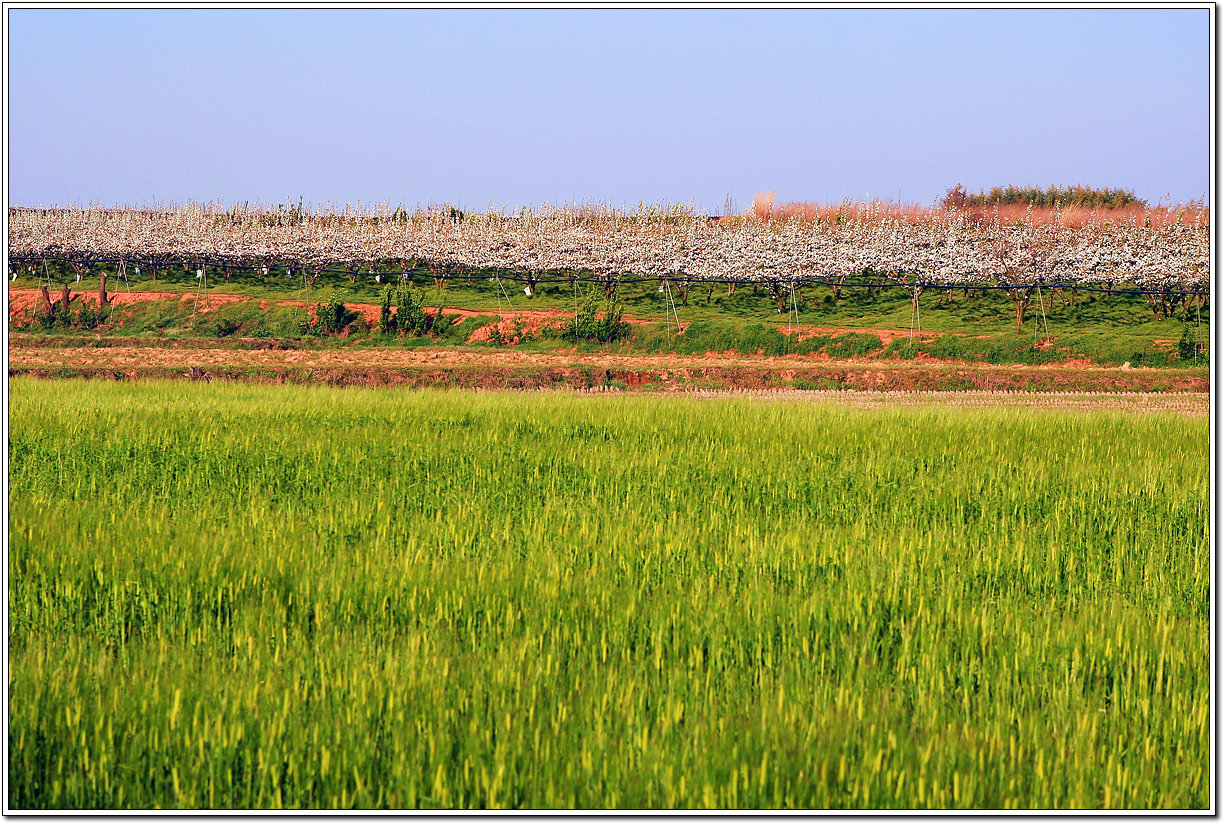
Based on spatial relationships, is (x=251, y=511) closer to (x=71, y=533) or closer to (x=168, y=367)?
(x=71, y=533)

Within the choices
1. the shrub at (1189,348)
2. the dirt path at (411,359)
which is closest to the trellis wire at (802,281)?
the shrub at (1189,348)

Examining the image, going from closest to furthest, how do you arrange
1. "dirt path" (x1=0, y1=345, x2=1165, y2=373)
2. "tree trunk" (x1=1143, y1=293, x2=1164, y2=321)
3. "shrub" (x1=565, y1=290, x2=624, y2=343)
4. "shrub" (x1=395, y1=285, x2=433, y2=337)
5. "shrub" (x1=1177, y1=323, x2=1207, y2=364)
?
"dirt path" (x1=0, y1=345, x2=1165, y2=373), "shrub" (x1=1177, y1=323, x2=1207, y2=364), "shrub" (x1=565, y1=290, x2=624, y2=343), "tree trunk" (x1=1143, y1=293, x2=1164, y2=321), "shrub" (x1=395, y1=285, x2=433, y2=337)

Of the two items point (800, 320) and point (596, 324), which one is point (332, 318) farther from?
point (800, 320)

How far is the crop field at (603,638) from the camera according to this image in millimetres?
2250

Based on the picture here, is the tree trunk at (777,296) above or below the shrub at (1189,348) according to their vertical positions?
above

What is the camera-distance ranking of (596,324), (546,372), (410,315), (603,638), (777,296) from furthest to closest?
(777,296), (410,315), (596,324), (546,372), (603,638)

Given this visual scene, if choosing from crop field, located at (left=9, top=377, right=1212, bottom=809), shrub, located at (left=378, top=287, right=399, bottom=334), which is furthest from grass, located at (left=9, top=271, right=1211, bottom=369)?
crop field, located at (left=9, top=377, right=1212, bottom=809)

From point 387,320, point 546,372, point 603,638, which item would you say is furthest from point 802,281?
point 603,638

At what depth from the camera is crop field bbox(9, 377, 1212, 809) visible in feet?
7.38

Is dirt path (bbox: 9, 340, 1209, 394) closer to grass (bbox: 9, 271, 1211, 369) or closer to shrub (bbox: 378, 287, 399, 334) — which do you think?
grass (bbox: 9, 271, 1211, 369)

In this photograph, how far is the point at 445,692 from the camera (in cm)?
266

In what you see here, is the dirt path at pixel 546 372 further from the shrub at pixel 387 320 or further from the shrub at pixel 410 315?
the shrub at pixel 387 320

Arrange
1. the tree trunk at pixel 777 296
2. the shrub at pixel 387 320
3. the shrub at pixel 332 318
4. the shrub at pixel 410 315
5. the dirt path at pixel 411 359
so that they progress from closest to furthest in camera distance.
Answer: the dirt path at pixel 411 359 < the shrub at pixel 410 315 < the shrub at pixel 387 320 < the shrub at pixel 332 318 < the tree trunk at pixel 777 296

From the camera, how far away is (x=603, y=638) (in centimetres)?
311
